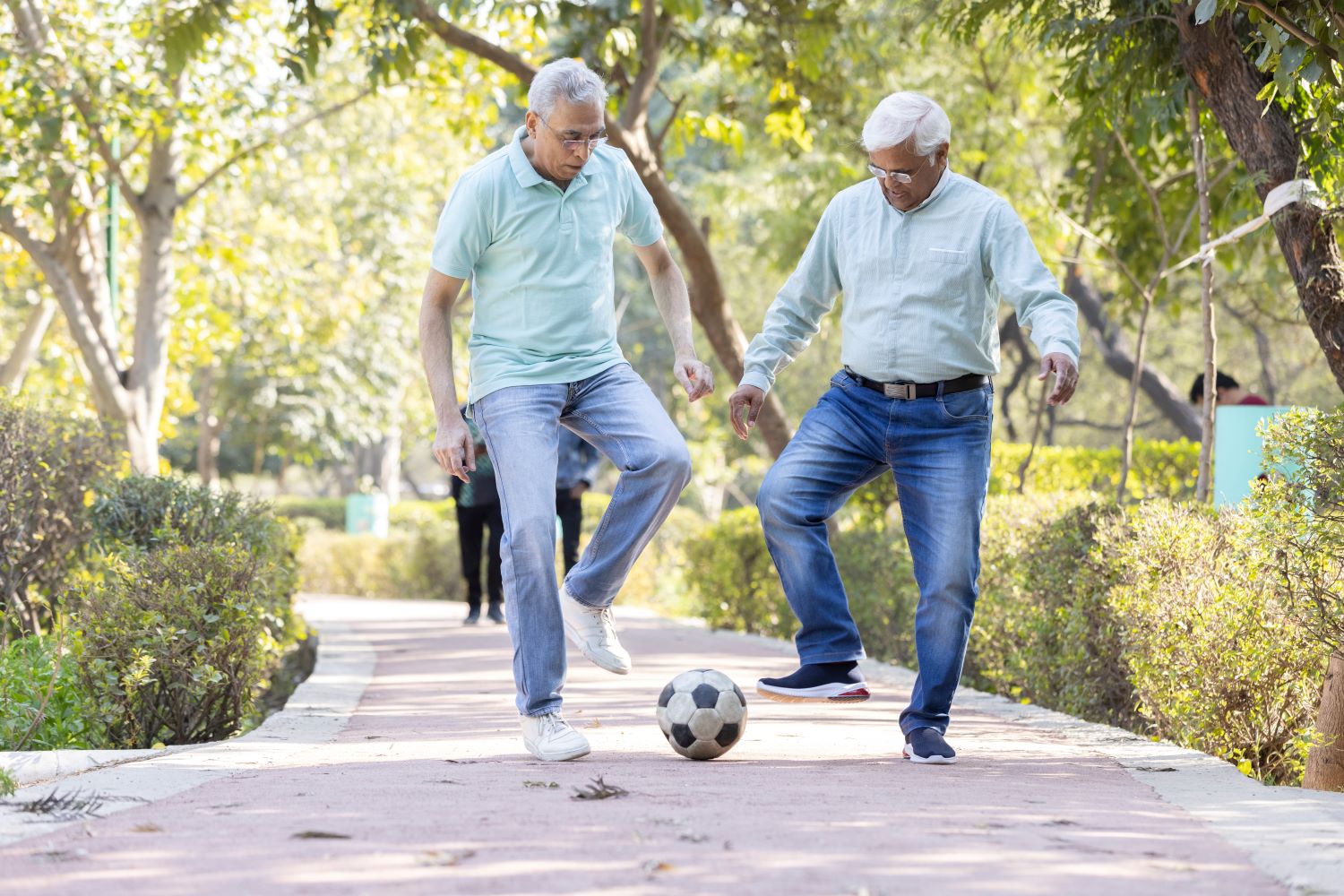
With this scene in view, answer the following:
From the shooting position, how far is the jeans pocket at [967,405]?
5.04 m

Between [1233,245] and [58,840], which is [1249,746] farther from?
[1233,245]

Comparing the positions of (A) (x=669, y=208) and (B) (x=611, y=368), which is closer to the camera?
(B) (x=611, y=368)

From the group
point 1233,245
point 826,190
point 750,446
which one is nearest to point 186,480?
point 1233,245

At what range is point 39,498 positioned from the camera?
8.48 m

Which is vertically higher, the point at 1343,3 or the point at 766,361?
the point at 1343,3

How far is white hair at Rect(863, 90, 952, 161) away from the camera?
16.1 feet

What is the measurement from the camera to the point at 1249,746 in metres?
5.55

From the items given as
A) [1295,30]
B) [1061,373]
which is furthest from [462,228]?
[1295,30]

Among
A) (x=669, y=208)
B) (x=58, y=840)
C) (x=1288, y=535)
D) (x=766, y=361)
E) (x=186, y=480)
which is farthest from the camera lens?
→ (x=669, y=208)

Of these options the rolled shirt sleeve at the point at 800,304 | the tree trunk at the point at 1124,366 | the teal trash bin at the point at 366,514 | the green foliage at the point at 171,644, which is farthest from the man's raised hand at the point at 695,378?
the teal trash bin at the point at 366,514

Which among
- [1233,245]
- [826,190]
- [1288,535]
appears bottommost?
[1288,535]

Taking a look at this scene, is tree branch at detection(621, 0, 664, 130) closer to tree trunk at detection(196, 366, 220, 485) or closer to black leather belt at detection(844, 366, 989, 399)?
black leather belt at detection(844, 366, 989, 399)

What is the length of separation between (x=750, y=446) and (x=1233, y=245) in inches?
940

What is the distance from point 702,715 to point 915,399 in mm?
1207
